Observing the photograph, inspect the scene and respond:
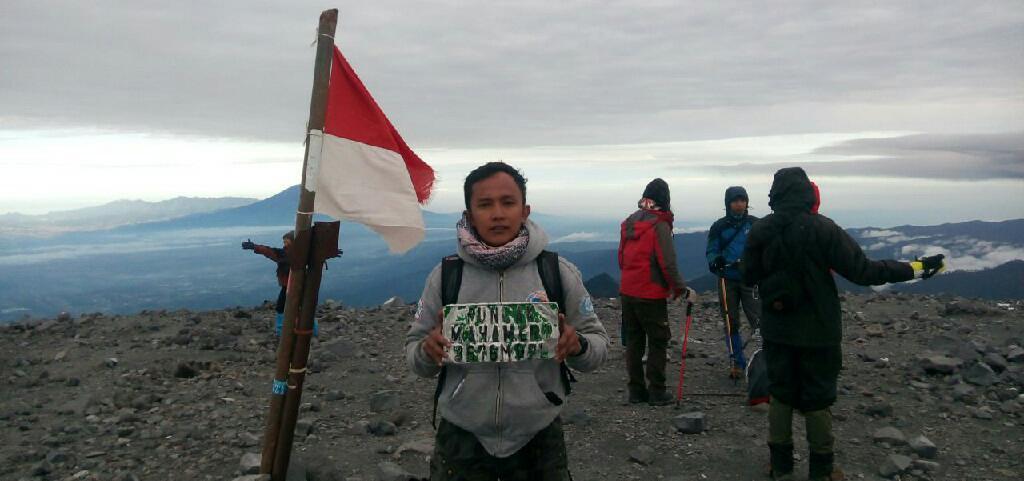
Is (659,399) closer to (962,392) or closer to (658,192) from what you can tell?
(658,192)

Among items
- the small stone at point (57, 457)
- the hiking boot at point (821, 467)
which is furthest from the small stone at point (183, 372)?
the hiking boot at point (821, 467)

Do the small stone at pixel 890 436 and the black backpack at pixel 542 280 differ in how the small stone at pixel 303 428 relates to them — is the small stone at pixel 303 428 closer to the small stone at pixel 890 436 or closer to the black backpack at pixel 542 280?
the black backpack at pixel 542 280

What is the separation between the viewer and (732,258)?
8.43 meters

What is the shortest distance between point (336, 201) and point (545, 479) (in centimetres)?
281

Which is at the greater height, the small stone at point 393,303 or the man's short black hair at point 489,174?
the man's short black hair at point 489,174

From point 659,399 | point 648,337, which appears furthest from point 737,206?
point 659,399

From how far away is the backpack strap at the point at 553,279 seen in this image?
3.29 meters

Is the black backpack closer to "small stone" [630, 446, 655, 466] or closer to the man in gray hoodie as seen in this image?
the man in gray hoodie

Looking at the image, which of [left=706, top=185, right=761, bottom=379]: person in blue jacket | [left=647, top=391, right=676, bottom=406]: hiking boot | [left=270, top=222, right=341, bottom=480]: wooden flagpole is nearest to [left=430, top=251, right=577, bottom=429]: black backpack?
[left=270, top=222, right=341, bottom=480]: wooden flagpole

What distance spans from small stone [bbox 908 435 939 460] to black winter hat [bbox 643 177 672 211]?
3560 millimetres

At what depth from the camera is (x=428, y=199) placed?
5801mm

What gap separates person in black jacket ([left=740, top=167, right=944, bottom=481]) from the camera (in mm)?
5266

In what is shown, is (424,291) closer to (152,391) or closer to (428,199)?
(428,199)

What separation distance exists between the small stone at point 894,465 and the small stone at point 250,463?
224 inches
